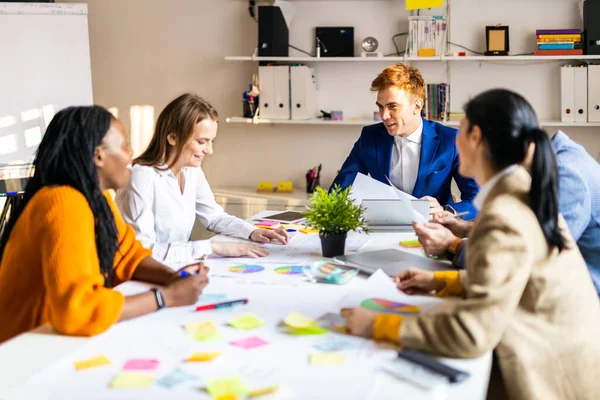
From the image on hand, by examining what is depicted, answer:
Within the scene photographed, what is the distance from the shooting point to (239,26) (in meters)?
4.50

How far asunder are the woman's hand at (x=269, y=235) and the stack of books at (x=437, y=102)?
6.67ft

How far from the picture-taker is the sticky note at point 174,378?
3.90 ft

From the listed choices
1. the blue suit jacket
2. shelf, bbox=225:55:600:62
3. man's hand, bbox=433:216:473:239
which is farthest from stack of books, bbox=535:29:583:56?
man's hand, bbox=433:216:473:239

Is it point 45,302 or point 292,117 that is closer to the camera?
point 45,302

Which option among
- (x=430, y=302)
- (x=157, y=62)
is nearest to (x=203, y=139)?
(x=430, y=302)

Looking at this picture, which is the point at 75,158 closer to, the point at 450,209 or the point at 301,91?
the point at 450,209

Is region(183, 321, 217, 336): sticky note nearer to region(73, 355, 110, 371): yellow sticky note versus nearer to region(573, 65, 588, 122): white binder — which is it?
region(73, 355, 110, 371): yellow sticky note

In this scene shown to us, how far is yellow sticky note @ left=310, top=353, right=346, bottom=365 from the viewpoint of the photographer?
1278 mm

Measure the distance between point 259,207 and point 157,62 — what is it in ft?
4.29

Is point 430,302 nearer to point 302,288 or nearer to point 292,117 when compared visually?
point 302,288

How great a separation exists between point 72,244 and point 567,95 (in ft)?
11.1

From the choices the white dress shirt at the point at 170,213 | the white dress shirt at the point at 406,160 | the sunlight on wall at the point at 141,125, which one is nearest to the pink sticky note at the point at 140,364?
the white dress shirt at the point at 170,213

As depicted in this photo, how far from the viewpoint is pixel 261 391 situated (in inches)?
45.3

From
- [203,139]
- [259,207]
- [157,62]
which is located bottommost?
[259,207]
